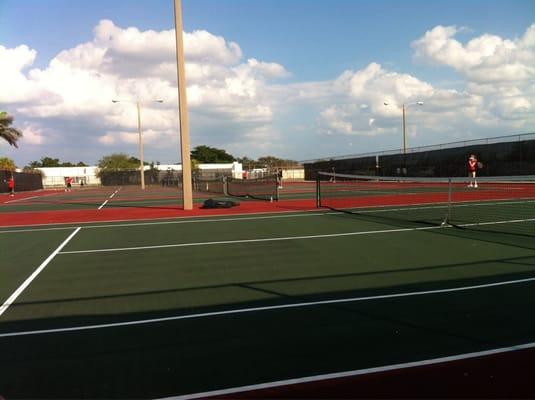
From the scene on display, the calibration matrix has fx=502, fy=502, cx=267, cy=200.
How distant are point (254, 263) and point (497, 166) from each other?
3573cm

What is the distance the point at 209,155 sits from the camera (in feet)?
506

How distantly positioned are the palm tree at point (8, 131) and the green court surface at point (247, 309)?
43.1m

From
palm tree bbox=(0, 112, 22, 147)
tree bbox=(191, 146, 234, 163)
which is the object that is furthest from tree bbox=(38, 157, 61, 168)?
palm tree bbox=(0, 112, 22, 147)

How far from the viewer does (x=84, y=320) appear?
557cm

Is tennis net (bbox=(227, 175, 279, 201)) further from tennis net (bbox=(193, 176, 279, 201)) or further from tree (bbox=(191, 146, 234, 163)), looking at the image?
tree (bbox=(191, 146, 234, 163))

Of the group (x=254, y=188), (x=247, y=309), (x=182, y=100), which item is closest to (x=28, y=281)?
(x=247, y=309)

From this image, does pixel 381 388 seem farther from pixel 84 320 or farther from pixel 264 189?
pixel 264 189

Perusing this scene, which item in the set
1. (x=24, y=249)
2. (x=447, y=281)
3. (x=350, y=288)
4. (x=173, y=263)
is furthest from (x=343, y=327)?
(x=24, y=249)

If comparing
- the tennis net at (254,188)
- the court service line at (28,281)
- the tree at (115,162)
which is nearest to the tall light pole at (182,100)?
the tennis net at (254,188)

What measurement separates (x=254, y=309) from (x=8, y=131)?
50.8 m

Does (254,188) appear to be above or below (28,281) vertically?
above

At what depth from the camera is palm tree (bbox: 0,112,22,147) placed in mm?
48531

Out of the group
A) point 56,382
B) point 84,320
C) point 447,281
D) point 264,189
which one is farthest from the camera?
point 264,189

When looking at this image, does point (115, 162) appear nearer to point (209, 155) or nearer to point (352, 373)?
point (209, 155)
